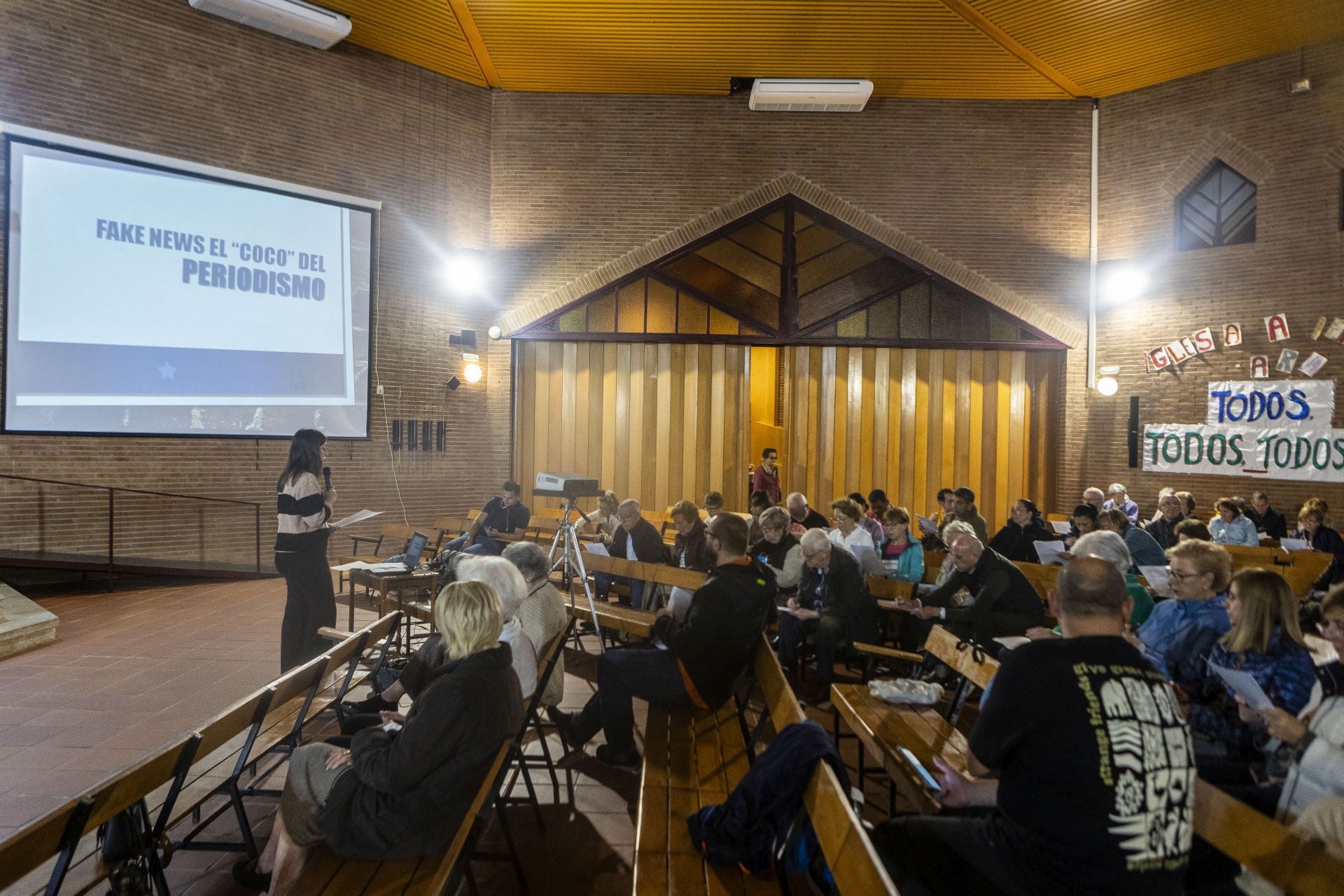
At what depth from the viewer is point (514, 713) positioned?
9.97 feet

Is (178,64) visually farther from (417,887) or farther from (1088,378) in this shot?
(1088,378)

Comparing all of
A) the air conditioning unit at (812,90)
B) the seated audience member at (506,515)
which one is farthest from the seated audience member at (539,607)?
the air conditioning unit at (812,90)

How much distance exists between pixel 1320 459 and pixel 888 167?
22.1 ft

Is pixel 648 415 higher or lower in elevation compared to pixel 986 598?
higher

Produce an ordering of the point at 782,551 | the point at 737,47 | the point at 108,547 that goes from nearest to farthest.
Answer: the point at 782,551 < the point at 108,547 < the point at 737,47

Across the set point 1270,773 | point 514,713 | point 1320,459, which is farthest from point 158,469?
point 1320,459

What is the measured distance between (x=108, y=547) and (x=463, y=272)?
5.62 m

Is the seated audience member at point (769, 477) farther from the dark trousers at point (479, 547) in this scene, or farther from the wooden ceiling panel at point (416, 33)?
the wooden ceiling panel at point (416, 33)

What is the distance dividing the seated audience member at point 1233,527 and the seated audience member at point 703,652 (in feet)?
21.3

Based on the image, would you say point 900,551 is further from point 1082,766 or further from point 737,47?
point 737,47

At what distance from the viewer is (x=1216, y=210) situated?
11.2 m

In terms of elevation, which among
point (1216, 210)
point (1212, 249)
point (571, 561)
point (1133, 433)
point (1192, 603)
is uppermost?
point (1216, 210)

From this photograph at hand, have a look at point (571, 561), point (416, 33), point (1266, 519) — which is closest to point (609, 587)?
point (571, 561)

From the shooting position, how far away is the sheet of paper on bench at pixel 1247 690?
2783mm
